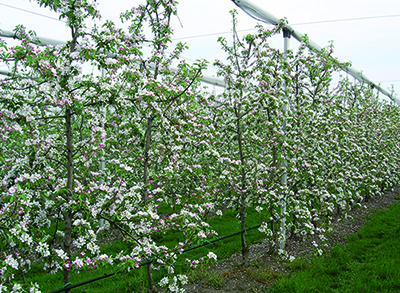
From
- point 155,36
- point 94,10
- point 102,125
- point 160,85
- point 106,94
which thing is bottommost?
point 102,125

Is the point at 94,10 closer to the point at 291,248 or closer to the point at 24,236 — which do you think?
the point at 24,236

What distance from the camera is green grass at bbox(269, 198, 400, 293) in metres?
5.02

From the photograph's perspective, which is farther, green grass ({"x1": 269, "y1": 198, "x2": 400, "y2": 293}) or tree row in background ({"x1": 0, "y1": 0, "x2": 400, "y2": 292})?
green grass ({"x1": 269, "y1": 198, "x2": 400, "y2": 293})

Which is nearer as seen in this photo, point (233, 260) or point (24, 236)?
point (24, 236)

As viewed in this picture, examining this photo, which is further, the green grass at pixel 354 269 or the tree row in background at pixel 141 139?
the green grass at pixel 354 269

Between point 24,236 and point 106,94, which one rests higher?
point 106,94

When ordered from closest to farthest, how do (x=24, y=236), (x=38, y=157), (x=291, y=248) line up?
(x=24, y=236) < (x=38, y=157) < (x=291, y=248)

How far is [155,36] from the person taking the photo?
554 cm

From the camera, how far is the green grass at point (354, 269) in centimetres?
502

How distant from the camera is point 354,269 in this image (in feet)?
19.0

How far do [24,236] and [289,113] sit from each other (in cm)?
557

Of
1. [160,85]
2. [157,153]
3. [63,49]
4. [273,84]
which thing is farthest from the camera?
[273,84]

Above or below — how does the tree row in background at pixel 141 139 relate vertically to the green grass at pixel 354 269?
above

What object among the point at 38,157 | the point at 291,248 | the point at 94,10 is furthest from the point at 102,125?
the point at 291,248
